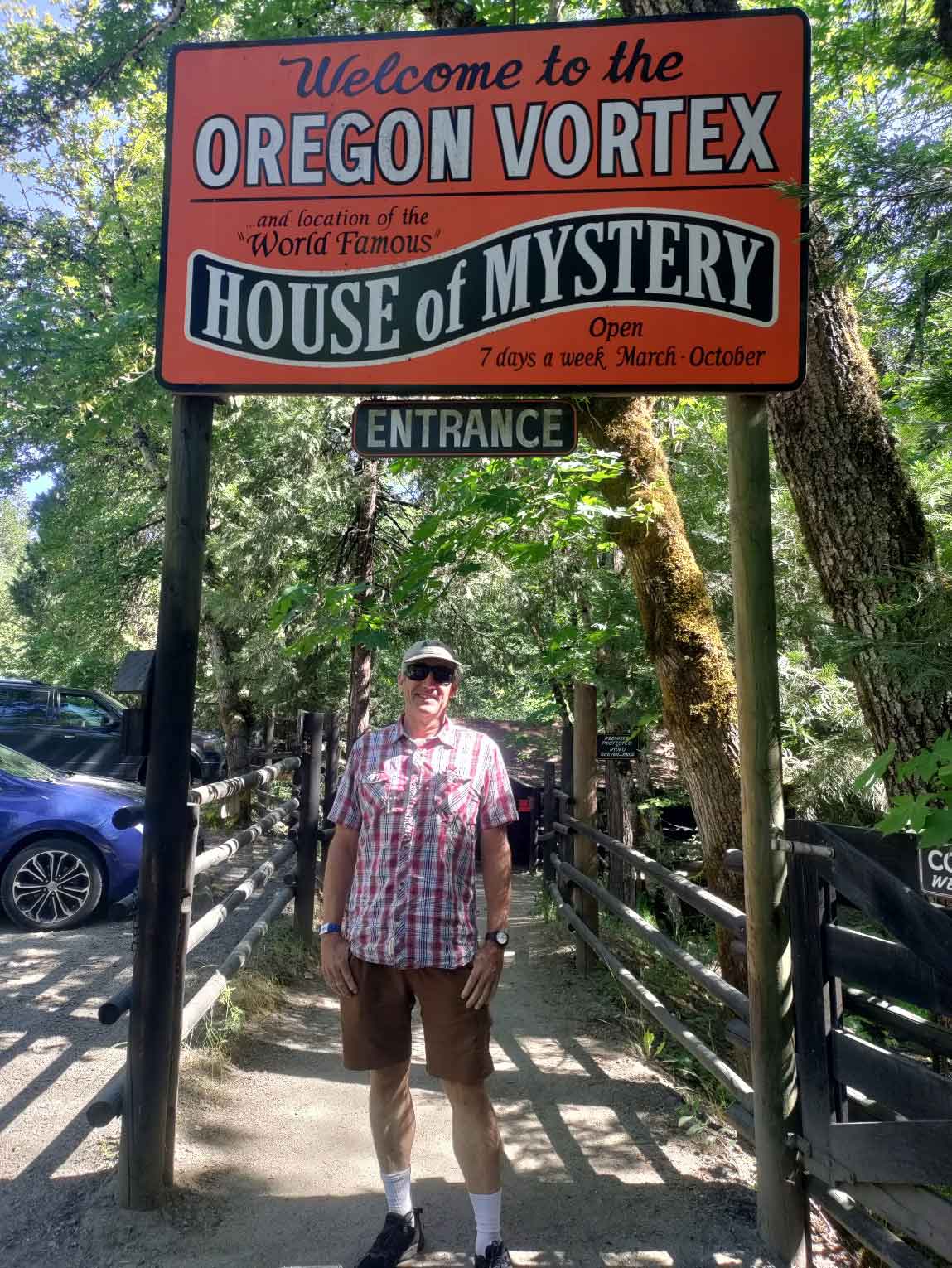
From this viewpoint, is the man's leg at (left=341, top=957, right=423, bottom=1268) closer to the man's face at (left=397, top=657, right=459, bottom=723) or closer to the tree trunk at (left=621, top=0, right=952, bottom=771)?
the man's face at (left=397, top=657, right=459, bottom=723)

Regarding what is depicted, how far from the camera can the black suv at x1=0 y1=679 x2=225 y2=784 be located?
1454 cm

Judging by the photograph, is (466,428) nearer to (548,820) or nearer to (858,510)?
(858,510)

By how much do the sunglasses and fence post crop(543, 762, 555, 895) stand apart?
18.6ft

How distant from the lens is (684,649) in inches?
230

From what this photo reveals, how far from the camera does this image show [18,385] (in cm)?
1056

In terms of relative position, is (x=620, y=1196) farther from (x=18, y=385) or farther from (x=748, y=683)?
(x=18, y=385)

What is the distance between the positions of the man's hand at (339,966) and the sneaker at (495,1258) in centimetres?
82

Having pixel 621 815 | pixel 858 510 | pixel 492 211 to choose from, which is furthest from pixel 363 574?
pixel 492 211

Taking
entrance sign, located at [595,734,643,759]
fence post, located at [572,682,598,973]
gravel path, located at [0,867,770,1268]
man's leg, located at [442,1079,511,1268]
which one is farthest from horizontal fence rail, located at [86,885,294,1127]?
entrance sign, located at [595,734,643,759]

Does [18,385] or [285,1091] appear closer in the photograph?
[285,1091]

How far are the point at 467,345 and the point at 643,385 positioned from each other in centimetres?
63

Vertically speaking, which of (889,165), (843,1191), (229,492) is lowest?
(843,1191)

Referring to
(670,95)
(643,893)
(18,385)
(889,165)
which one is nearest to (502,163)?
(670,95)

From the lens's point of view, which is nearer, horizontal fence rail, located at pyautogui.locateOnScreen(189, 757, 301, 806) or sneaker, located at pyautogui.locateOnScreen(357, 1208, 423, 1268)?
sneaker, located at pyautogui.locateOnScreen(357, 1208, 423, 1268)
